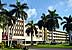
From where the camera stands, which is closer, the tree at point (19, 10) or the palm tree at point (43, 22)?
the tree at point (19, 10)

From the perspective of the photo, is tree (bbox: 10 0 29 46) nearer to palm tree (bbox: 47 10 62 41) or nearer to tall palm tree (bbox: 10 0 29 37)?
tall palm tree (bbox: 10 0 29 37)

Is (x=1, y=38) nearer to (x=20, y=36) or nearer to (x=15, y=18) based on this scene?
(x=15, y=18)

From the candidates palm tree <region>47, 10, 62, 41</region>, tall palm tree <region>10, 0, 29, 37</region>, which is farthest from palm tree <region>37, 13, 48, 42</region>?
tall palm tree <region>10, 0, 29, 37</region>

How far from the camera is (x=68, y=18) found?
9119 centimetres

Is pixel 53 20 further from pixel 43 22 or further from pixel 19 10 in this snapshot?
pixel 19 10

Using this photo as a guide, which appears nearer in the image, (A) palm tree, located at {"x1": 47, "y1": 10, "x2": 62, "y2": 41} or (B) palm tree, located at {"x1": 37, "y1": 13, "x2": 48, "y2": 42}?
(A) palm tree, located at {"x1": 47, "y1": 10, "x2": 62, "y2": 41}

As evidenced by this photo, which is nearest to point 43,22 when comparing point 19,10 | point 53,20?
point 53,20

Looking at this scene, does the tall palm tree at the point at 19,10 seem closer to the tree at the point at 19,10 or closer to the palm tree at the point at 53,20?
the tree at the point at 19,10

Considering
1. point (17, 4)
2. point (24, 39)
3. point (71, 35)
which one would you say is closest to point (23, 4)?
point (17, 4)

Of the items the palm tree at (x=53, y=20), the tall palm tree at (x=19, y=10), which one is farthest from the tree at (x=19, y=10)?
the palm tree at (x=53, y=20)

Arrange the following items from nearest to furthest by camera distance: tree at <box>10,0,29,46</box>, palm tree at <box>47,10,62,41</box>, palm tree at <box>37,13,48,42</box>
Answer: tree at <box>10,0,29,46</box> → palm tree at <box>47,10,62,41</box> → palm tree at <box>37,13,48,42</box>

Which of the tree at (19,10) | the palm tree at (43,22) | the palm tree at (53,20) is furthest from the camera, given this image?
the palm tree at (43,22)

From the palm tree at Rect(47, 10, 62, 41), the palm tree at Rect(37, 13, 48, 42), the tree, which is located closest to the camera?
the tree

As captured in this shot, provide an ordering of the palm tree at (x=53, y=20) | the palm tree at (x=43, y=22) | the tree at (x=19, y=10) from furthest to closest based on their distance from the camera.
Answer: the palm tree at (x=43, y=22), the palm tree at (x=53, y=20), the tree at (x=19, y=10)
